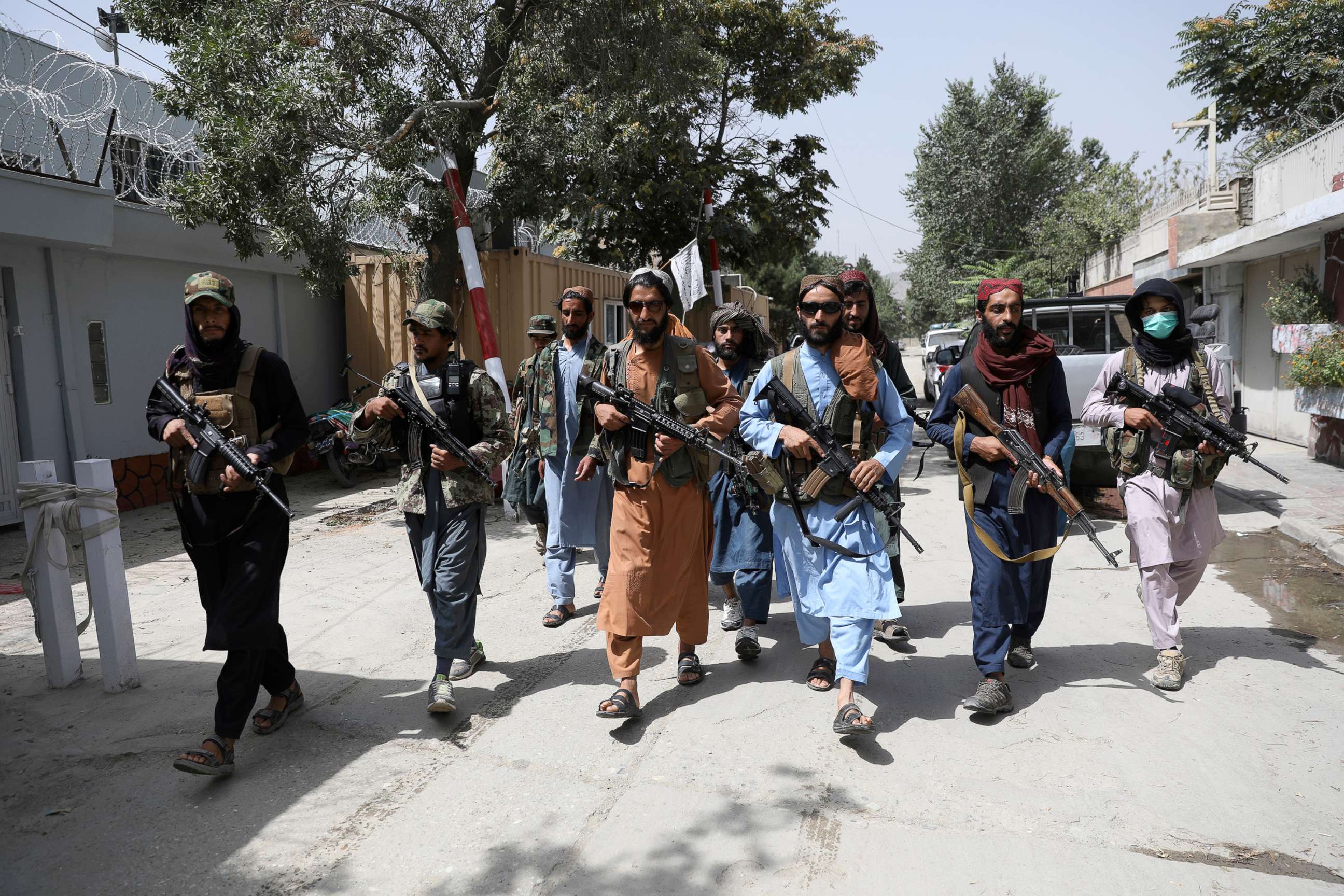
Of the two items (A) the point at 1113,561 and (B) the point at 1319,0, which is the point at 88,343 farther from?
(B) the point at 1319,0

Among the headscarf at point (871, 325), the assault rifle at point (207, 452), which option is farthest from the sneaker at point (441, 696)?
the headscarf at point (871, 325)

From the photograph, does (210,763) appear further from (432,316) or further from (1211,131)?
(1211,131)

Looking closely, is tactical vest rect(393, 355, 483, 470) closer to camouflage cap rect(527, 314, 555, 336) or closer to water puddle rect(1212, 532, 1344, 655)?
camouflage cap rect(527, 314, 555, 336)

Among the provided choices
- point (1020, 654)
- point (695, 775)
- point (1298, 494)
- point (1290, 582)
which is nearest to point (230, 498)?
point (695, 775)

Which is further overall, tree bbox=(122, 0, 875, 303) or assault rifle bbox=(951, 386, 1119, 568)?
tree bbox=(122, 0, 875, 303)

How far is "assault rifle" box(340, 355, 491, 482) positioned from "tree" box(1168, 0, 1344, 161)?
1897 cm

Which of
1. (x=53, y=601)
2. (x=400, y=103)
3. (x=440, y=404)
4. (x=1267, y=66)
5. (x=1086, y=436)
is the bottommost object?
(x=53, y=601)

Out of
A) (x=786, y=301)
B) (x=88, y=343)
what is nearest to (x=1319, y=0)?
(x=786, y=301)

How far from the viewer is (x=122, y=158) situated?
9.77m

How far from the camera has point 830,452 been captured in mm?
3859

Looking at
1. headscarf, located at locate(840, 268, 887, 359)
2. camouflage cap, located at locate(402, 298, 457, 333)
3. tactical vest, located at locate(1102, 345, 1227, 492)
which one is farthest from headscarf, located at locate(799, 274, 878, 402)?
camouflage cap, located at locate(402, 298, 457, 333)

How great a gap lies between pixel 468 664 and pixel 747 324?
2466 mm

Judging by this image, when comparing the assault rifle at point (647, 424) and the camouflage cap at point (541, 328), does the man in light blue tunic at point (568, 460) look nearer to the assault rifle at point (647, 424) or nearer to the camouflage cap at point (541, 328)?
the camouflage cap at point (541, 328)

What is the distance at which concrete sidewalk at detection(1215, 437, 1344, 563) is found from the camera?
710 centimetres
